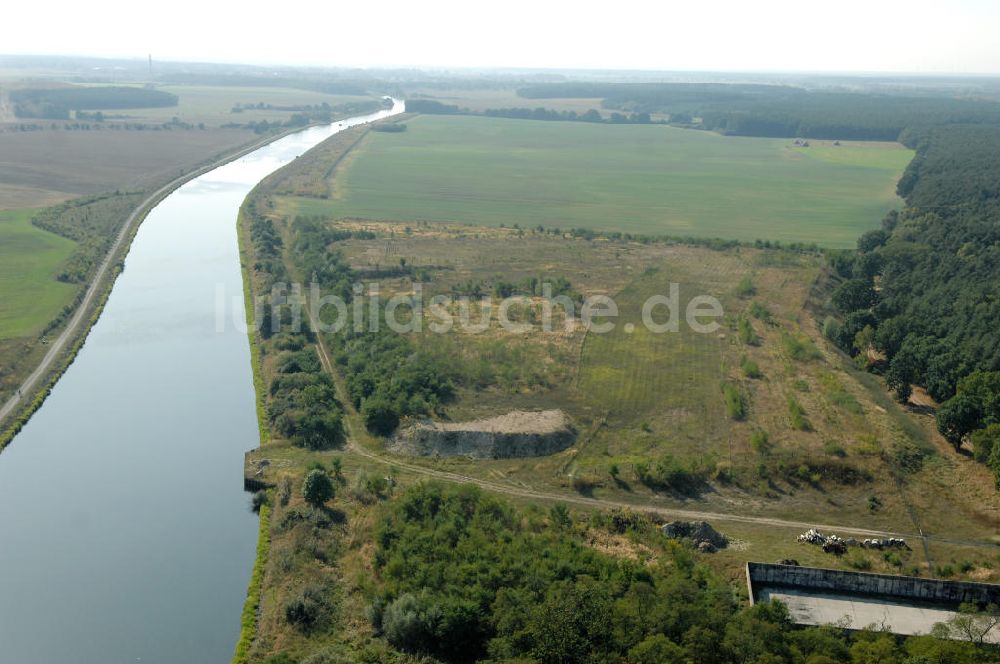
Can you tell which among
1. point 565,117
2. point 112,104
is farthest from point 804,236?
point 112,104

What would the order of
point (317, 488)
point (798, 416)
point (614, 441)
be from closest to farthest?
1. point (317, 488)
2. point (614, 441)
3. point (798, 416)

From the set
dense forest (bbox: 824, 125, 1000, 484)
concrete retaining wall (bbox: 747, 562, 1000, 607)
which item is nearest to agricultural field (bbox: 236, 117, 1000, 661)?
concrete retaining wall (bbox: 747, 562, 1000, 607)

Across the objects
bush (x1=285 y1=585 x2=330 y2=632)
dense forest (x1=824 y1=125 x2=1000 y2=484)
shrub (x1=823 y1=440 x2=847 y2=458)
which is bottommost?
bush (x1=285 y1=585 x2=330 y2=632)

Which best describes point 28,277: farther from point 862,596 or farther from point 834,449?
point 862,596

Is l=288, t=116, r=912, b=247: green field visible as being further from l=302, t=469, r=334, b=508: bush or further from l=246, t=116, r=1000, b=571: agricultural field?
l=302, t=469, r=334, b=508: bush

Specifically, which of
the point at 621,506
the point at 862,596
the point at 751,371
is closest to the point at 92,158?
the point at 751,371

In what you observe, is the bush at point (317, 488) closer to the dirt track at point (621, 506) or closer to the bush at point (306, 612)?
the dirt track at point (621, 506)

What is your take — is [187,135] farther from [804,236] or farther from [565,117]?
[804,236]
